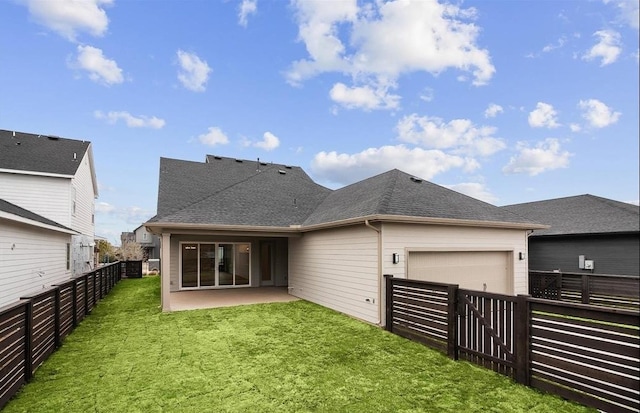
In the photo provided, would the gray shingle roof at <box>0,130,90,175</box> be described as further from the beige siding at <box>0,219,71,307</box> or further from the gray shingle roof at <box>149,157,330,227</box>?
the gray shingle roof at <box>149,157,330,227</box>

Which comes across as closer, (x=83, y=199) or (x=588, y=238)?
(x=588, y=238)

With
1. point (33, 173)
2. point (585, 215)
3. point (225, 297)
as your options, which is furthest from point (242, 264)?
point (585, 215)

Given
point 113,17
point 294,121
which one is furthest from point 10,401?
point 294,121

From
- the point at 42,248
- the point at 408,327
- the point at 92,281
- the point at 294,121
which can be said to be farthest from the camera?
the point at 294,121

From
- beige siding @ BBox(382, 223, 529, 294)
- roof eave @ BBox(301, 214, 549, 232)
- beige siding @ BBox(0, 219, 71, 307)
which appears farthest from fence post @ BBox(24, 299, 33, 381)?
beige siding @ BBox(382, 223, 529, 294)

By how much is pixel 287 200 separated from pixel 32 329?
923 centimetres

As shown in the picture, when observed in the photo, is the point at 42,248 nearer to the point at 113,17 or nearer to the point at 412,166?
the point at 113,17

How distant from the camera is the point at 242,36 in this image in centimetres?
1413

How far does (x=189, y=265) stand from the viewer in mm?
13086

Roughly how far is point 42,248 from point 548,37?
17589mm

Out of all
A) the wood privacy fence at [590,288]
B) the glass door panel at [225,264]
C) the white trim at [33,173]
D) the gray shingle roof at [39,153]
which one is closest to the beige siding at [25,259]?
the white trim at [33,173]

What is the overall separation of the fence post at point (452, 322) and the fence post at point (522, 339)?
99cm

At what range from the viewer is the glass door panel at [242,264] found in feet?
45.2

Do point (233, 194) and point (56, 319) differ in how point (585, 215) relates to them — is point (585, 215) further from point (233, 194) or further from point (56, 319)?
point (56, 319)
